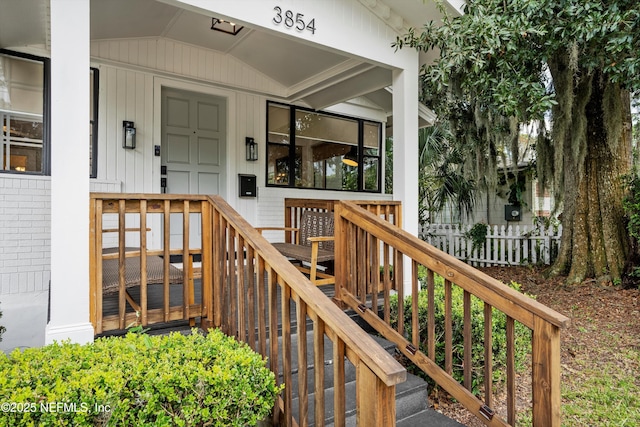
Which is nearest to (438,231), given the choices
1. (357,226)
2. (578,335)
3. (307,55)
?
(578,335)

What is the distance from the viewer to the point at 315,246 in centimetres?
352

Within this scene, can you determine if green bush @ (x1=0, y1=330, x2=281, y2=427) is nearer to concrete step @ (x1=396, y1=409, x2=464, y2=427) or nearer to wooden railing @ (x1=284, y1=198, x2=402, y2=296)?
concrete step @ (x1=396, y1=409, x2=464, y2=427)

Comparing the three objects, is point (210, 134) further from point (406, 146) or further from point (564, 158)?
point (564, 158)

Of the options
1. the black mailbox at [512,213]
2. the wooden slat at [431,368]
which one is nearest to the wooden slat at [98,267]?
the wooden slat at [431,368]

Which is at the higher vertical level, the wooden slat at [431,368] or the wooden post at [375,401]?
the wooden post at [375,401]

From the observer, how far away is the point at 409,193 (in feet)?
13.4

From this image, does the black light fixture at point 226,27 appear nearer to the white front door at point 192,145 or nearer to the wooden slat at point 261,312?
the white front door at point 192,145

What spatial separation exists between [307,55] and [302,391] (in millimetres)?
4007

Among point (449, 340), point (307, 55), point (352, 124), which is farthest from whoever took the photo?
point (352, 124)

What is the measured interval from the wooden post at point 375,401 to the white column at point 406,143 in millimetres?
2665

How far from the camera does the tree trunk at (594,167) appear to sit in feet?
16.3

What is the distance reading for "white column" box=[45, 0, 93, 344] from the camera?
2289 mm

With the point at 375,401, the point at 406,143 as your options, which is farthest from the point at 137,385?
the point at 406,143

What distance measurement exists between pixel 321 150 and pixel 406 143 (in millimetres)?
2402
